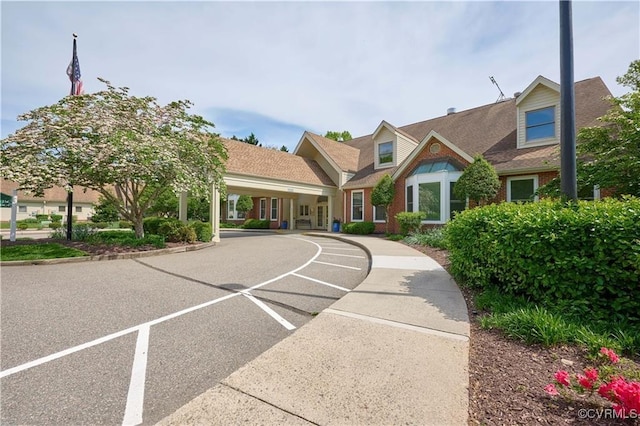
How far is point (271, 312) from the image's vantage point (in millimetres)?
4555

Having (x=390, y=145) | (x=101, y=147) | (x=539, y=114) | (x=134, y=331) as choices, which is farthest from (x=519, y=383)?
(x=390, y=145)

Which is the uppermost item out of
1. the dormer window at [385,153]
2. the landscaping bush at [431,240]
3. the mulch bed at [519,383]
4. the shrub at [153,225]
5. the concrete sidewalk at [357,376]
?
the dormer window at [385,153]

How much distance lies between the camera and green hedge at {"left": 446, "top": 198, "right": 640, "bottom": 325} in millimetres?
3512

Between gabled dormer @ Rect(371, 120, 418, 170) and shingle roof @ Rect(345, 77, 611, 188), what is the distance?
2.50 feet

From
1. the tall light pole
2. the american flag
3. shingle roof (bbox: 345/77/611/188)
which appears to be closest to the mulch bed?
the tall light pole

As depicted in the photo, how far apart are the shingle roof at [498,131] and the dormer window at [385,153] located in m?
0.84

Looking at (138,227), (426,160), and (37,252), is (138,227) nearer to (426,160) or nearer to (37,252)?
(37,252)

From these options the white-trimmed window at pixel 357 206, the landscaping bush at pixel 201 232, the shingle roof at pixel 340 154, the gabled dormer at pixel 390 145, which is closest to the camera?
the landscaping bush at pixel 201 232

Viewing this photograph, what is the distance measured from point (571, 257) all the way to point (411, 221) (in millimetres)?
11147

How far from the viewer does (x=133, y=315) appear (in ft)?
14.5

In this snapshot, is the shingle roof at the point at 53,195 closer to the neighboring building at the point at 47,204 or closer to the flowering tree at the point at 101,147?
the neighboring building at the point at 47,204

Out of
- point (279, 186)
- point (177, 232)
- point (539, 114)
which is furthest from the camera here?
point (279, 186)

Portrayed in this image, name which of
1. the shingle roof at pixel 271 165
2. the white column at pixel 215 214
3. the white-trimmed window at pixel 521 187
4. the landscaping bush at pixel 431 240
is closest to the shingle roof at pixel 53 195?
the shingle roof at pixel 271 165

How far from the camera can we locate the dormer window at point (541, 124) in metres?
13.7
